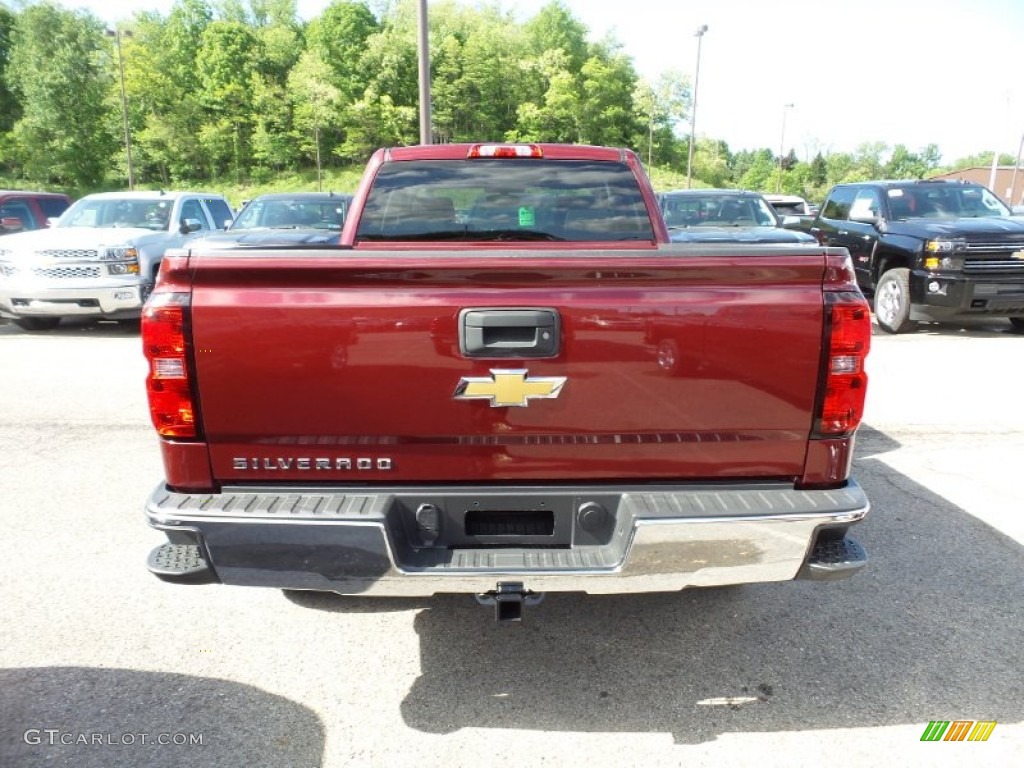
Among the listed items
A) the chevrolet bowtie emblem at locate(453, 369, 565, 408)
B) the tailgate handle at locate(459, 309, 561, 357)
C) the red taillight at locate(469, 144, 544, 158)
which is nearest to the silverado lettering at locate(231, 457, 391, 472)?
the chevrolet bowtie emblem at locate(453, 369, 565, 408)

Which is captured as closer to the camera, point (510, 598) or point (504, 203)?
point (510, 598)

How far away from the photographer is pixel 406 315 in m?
2.22

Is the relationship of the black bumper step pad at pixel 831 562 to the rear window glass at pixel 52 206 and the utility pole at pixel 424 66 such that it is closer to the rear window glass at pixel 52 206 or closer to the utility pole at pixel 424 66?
the utility pole at pixel 424 66

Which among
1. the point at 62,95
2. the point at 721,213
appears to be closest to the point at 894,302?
the point at 721,213

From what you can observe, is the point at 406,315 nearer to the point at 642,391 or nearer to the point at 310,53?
the point at 642,391

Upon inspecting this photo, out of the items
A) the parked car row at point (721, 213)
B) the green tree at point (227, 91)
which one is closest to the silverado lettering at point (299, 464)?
the parked car row at point (721, 213)

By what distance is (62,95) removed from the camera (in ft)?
201

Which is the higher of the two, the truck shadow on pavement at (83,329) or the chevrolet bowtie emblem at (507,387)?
the chevrolet bowtie emblem at (507,387)

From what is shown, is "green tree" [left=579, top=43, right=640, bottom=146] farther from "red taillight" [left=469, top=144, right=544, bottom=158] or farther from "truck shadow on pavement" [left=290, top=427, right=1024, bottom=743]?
"truck shadow on pavement" [left=290, top=427, right=1024, bottom=743]

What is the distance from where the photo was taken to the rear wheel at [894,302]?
33.0 ft

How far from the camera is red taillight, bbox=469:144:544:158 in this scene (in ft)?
12.1

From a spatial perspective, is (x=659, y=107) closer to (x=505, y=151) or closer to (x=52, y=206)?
(x=52, y=206)

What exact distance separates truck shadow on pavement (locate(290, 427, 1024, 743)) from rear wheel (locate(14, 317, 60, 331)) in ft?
32.2

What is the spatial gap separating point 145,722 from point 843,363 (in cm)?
266
